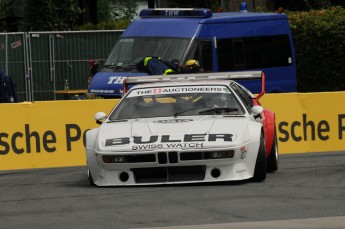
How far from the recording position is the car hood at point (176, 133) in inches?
520

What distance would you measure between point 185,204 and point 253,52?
1340 centimetres

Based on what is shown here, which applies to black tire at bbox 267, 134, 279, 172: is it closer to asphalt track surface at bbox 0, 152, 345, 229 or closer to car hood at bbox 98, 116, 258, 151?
asphalt track surface at bbox 0, 152, 345, 229

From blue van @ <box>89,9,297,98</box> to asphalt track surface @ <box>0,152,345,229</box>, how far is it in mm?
8178

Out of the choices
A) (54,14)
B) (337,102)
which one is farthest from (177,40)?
(54,14)

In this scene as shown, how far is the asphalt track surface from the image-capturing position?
34.8 ft

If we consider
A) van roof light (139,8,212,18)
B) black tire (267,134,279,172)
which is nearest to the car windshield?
black tire (267,134,279,172)

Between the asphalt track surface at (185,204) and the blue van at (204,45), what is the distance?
26.8ft

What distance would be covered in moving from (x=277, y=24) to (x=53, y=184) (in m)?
11.7

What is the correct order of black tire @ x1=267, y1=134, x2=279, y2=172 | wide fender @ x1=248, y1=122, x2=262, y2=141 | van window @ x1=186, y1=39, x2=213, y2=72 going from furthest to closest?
van window @ x1=186, y1=39, x2=213, y2=72, black tire @ x1=267, y1=134, x2=279, y2=172, wide fender @ x1=248, y1=122, x2=262, y2=141

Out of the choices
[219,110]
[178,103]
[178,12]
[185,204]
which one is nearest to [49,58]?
[178,12]

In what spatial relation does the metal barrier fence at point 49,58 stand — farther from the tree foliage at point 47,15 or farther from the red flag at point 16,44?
the tree foliage at point 47,15

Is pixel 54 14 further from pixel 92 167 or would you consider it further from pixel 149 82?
pixel 92 167

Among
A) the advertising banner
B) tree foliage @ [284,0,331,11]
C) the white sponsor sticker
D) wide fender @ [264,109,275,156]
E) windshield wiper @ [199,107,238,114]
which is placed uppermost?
the white sponsor sticker

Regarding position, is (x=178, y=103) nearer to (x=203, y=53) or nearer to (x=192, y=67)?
(x=192, y=67)
